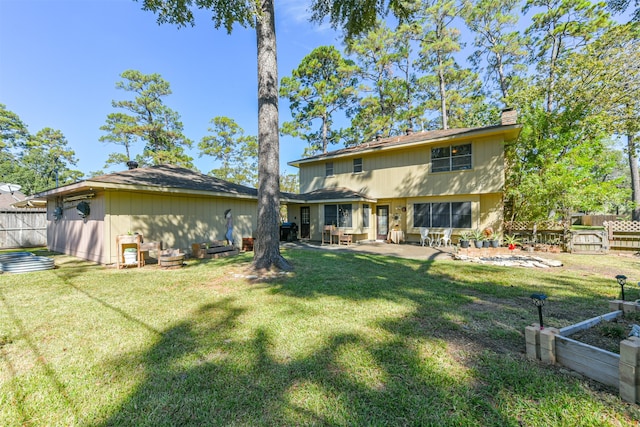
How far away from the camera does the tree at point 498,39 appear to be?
17.6 m

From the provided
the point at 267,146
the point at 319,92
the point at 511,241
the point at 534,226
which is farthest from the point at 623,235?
the point at 319,92

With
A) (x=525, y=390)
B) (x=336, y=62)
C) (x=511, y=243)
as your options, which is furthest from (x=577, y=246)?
(x=336, y=62)

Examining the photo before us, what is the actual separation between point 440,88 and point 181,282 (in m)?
22.9

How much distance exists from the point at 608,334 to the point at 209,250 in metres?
9.60

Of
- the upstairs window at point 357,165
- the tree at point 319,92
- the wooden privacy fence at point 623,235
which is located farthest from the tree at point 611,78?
the tree at point 319,92

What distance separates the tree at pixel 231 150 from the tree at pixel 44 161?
16.7 metres

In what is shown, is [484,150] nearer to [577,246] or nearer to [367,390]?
[577,246]

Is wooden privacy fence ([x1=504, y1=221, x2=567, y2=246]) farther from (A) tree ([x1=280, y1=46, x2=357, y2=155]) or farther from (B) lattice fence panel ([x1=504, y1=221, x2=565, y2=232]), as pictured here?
(A) tree ([x1=280, y1=46, x2=357, y2=155])

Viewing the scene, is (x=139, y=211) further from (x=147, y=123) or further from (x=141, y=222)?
(x=147, y=123)

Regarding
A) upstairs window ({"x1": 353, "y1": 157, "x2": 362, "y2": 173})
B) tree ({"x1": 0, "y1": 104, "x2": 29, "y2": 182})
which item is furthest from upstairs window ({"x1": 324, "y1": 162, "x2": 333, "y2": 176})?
tree ({"x1": 0, "y1": 104, "x2": 29, "y2": 182})

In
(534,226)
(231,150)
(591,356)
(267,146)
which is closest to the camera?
(591,356)

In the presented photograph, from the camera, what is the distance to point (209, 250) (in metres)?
9.20

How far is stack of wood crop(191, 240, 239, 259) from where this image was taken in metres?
9.14

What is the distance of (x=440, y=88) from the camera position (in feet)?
67.5
